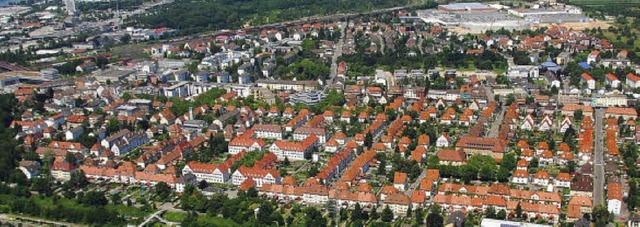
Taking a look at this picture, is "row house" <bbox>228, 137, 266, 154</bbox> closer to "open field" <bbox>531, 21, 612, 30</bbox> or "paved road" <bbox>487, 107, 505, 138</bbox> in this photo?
"paved road" <bbox>487, 107, 505, 138</bbox>

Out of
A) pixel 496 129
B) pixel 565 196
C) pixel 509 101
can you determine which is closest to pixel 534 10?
pixel 509 101

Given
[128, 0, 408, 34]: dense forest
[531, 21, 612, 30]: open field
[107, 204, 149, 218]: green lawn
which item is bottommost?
[107, 204, 149, 218]: green lawn

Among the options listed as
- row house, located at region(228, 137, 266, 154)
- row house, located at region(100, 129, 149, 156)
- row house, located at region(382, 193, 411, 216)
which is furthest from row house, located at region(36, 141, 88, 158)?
row house, located at region(382, 193, 411, 216)

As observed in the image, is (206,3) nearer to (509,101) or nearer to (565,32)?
(565,32)

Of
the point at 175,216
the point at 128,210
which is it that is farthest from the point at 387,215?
the point at 128,210

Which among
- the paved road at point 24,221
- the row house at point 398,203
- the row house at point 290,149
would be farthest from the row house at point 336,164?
the paved road at point 24,221

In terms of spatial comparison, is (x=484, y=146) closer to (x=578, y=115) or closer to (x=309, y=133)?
(x=578, y=115)
